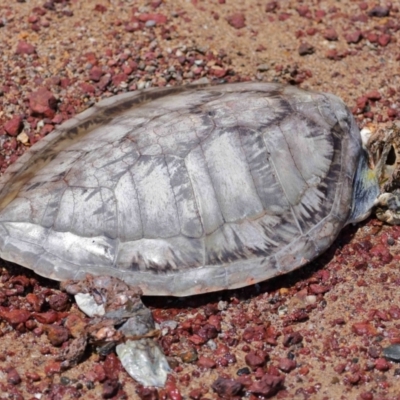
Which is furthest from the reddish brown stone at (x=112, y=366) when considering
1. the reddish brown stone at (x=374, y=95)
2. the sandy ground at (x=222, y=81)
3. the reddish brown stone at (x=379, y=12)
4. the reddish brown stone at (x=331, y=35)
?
the reddish brown stone at (x=379, y=12)

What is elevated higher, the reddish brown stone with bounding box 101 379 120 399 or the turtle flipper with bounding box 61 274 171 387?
the turtle flipper with bounding box 61 274 171 387

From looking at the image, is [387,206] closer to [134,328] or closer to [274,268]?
[274,268]

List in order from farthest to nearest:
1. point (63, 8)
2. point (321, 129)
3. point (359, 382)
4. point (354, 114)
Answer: point (63, 8) → point (354, 114) → point (321, 129) → point (359, 382)

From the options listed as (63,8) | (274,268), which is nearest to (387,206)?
(274,268)

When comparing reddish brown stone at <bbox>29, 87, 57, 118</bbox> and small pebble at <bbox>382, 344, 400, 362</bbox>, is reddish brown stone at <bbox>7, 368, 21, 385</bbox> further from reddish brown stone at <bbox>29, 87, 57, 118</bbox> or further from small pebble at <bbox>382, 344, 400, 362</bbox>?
reddish brown stone at <bbox>29, 87, 57, 118</bbox>

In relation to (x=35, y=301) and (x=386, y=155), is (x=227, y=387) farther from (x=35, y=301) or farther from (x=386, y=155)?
(x=386, y=155)

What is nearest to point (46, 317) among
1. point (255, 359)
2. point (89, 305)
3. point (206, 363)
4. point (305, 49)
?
point (89, 305)

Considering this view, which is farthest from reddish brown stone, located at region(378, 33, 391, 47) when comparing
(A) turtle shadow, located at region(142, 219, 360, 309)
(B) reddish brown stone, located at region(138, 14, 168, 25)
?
(A) turtle shadow, located at region(142, 219, 360, 309)
